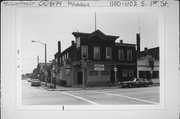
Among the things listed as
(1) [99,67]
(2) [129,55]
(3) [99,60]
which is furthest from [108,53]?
(2) [129,55]

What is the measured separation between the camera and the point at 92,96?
7.25 metres

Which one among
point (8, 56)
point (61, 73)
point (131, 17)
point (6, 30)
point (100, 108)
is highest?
point (131, 17)

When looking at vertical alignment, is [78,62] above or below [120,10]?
below

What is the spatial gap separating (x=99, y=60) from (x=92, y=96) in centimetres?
140

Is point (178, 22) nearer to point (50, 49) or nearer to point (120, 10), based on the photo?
point (120, 10)

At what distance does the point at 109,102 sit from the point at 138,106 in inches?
35.1

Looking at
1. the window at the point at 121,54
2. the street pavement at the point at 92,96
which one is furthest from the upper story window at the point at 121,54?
the street pavement at the point at 92,96

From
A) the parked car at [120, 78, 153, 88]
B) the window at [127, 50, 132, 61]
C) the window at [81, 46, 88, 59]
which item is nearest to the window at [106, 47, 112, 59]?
the window at [127, 50, 132, 61]

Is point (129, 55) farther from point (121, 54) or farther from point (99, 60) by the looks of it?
point (99, 60)

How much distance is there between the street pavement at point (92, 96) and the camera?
6613mm

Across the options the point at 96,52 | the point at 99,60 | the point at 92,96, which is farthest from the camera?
the point at 99,60

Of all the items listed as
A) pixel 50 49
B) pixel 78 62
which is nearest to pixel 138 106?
pixel 78 62

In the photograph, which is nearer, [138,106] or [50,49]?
[138,106]

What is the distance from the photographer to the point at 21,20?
257 inches
